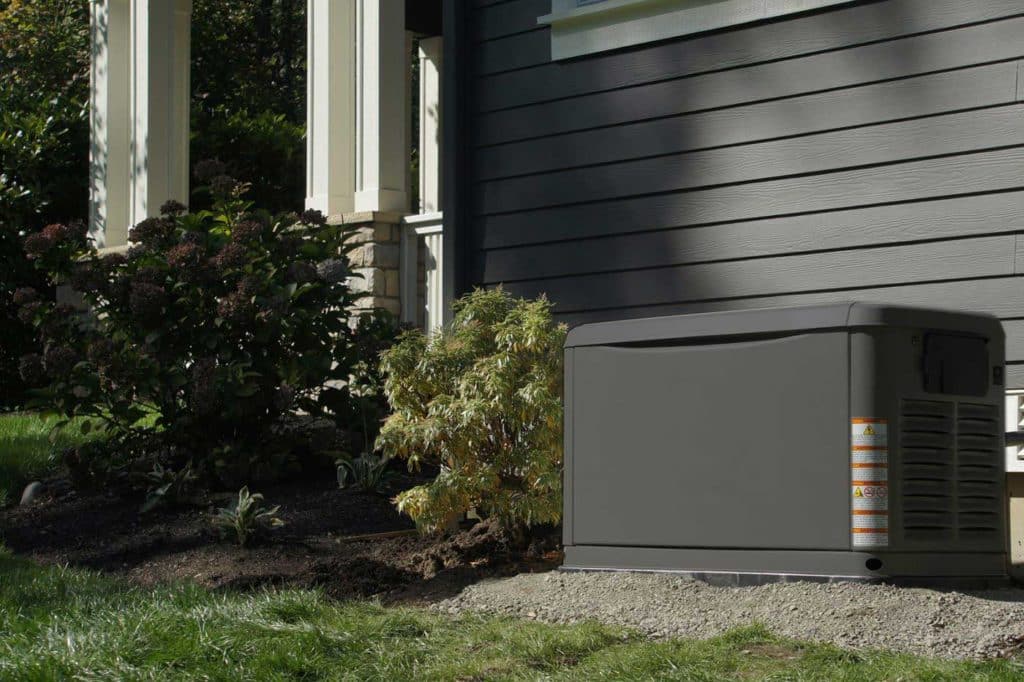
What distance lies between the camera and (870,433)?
425 cm

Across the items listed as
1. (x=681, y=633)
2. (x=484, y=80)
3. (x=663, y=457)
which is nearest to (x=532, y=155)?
(x=484, y=80)

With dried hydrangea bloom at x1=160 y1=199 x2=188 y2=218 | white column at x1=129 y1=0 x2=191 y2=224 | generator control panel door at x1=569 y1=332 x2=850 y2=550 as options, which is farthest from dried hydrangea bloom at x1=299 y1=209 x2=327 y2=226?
white column at x1=129 y1=0 x2=191 y2=224

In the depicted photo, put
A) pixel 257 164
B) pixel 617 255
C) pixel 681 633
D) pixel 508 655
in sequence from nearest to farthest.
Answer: pixel 508 655, pixel 681 633, pixel 617 255, pixel 257 164

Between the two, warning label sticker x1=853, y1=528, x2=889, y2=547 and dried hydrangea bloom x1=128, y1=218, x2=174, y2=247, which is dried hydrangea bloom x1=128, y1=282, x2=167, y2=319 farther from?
warning label sticker x1=853, y1=528, x2=889, y2=547

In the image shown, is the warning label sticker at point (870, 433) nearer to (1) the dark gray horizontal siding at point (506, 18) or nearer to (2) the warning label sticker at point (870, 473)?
(2) the warning label sticker at point (870, 473)

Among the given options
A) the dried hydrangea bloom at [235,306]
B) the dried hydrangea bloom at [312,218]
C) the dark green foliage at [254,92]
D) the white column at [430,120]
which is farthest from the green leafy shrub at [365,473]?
the dark green foliage at [254,92]

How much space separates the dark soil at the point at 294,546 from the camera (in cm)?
543

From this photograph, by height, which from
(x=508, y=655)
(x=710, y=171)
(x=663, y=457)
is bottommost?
(x=508, y=655)

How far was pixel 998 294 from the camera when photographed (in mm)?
5570

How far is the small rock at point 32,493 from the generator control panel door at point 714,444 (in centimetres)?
416

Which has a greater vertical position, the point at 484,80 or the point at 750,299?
the point at 484,80

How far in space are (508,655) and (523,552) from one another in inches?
75.5

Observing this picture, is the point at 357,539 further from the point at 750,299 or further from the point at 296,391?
the point at 750,299

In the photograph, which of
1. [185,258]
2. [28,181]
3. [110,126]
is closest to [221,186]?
[185,258]
